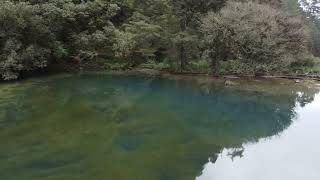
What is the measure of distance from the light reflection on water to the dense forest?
39.6 feet

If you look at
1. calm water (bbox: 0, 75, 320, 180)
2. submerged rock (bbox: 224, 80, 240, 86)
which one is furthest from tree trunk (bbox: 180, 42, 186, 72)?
calm water (bbox: 0, 75, 320, 180)

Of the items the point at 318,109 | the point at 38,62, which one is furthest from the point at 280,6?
the point at 38,62

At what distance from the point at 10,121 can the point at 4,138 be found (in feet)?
8.01

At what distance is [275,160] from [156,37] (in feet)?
60.4

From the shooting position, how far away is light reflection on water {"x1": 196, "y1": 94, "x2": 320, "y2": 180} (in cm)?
1015

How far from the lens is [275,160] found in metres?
11.4

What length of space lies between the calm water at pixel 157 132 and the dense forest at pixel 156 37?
11.3 ft

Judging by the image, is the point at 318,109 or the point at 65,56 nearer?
the point at 318,109

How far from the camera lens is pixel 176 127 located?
47.5 ft

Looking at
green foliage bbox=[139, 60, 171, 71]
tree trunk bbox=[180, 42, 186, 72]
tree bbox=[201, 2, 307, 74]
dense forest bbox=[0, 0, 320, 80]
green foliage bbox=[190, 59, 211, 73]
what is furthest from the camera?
green foliage bbox=[139, 60, 171, 71]

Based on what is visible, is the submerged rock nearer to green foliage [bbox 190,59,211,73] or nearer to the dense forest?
the dense forest

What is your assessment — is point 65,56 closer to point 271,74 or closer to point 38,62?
point 38,62

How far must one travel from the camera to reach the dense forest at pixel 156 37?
25453mm

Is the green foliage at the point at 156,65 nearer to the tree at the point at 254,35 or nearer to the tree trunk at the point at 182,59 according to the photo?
the tree trunk at the point at 182,59
